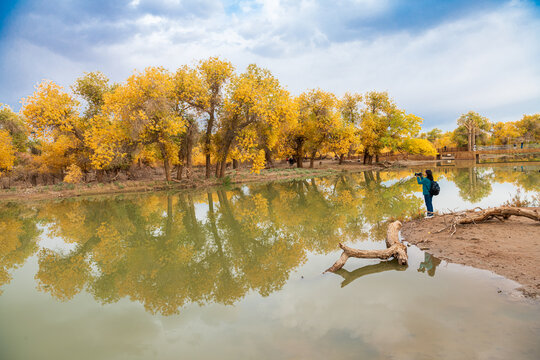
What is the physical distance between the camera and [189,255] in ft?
27.5

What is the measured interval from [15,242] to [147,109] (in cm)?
1657

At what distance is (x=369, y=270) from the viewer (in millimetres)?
6516

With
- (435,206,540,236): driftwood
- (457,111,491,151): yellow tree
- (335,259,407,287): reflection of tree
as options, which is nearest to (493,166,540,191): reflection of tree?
(435,206,540,236): driftwood

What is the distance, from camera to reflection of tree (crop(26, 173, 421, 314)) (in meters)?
6.21

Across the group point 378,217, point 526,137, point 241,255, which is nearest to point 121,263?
point 241,255

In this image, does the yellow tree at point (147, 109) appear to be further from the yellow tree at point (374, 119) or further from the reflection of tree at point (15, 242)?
the yellow tree at point (374, 119)

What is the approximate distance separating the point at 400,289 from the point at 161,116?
2524cm

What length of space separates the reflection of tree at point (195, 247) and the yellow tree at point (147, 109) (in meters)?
11.7

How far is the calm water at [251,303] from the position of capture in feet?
13.1

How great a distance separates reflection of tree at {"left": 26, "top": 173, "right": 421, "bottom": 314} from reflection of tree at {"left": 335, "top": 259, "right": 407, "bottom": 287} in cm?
123

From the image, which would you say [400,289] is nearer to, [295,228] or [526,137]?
[295,228]

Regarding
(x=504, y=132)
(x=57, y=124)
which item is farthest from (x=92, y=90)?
(x=504, y=132)

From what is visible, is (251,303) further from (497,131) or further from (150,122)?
(497,131)

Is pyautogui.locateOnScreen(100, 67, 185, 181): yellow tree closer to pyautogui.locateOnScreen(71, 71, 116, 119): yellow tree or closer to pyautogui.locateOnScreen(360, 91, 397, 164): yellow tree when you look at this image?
pyautogui.locateOnScreen(71, 71, 116, 119): yellow tree
